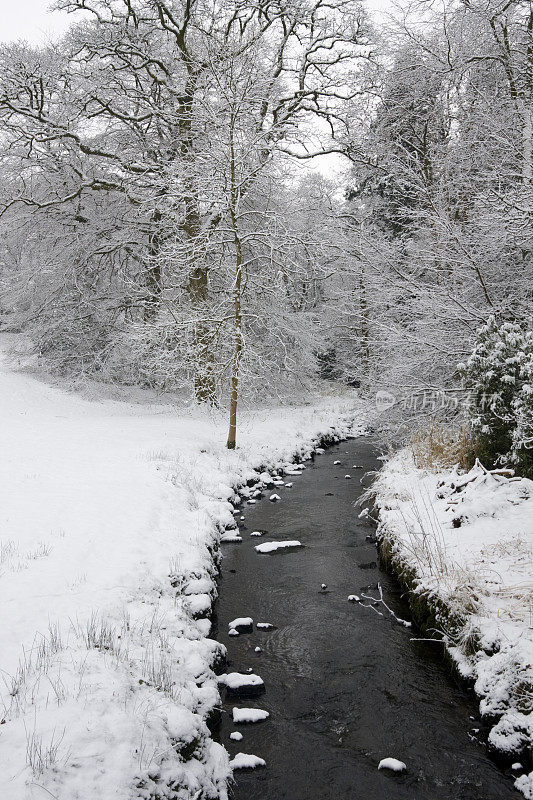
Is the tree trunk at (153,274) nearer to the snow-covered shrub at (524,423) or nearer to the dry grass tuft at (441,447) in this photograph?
the dry grass tuft at (441,447)

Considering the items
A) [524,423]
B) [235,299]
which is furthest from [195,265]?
[524,423]

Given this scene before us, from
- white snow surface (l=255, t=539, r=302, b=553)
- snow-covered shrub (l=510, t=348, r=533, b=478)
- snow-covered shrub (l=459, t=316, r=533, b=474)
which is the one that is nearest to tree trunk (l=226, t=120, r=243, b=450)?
white snow surface (l=255, t=539, r=302, b=553)

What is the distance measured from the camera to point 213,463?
35.3 feet

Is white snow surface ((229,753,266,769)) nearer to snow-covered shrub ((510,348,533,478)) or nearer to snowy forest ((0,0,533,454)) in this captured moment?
snow-covered shrub ((510,348,533,478))

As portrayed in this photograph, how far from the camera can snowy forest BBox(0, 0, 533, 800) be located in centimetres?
355

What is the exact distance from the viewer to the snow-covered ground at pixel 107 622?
2.82 metres

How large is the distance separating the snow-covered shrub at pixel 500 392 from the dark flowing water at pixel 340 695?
234cm

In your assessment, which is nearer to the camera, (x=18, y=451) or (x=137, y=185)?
(x=18, y=451)

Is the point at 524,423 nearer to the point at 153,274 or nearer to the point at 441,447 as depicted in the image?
the point at 441,447

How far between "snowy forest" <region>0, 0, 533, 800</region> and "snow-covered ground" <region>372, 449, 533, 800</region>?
3 cm

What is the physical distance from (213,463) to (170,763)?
7.79 meters

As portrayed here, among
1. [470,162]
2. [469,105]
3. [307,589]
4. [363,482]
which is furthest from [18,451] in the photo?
[469,105]

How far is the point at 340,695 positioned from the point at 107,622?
2171 millimetres

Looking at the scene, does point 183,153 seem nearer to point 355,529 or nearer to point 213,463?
point 213,463
